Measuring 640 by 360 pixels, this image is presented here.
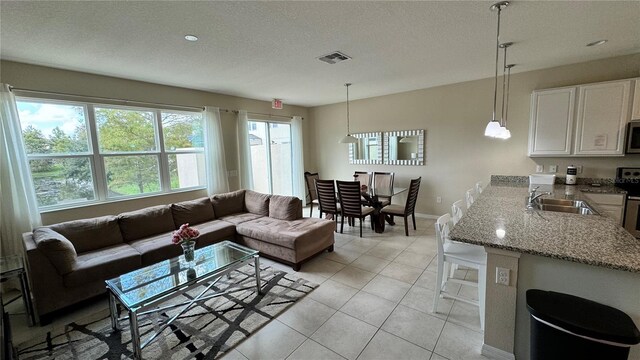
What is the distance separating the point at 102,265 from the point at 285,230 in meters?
1.84

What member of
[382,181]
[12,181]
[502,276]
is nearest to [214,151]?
[12,181]

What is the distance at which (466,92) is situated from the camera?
4.45m

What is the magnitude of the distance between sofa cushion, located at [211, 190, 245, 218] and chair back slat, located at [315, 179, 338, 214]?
135 cm

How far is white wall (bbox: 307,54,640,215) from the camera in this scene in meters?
3.56

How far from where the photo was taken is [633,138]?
3.12m

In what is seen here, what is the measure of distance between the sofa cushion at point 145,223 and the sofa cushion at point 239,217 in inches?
28.8

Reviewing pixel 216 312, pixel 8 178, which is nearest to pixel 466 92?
pixel 216 312

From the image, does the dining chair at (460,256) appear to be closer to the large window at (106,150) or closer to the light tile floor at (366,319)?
the light tile floor at (366,319)

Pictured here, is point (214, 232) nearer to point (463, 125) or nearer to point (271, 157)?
point (271, 157)

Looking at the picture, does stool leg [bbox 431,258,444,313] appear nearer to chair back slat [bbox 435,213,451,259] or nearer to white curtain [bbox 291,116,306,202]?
chair back slat [bbox 435,213,451,259]

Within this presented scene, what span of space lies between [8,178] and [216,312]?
2.65 meters

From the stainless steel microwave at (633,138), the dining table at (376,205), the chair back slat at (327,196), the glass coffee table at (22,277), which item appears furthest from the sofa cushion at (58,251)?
the stainless steel microwave at (633,138)

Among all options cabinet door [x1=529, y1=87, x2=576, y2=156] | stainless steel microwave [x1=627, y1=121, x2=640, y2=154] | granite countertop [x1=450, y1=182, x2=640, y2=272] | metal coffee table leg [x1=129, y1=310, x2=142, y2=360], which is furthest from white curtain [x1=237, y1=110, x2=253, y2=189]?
stainless steel microwave [x1=627, y1=121, x2=640, y2=154]

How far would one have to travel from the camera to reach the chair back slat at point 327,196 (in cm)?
431
